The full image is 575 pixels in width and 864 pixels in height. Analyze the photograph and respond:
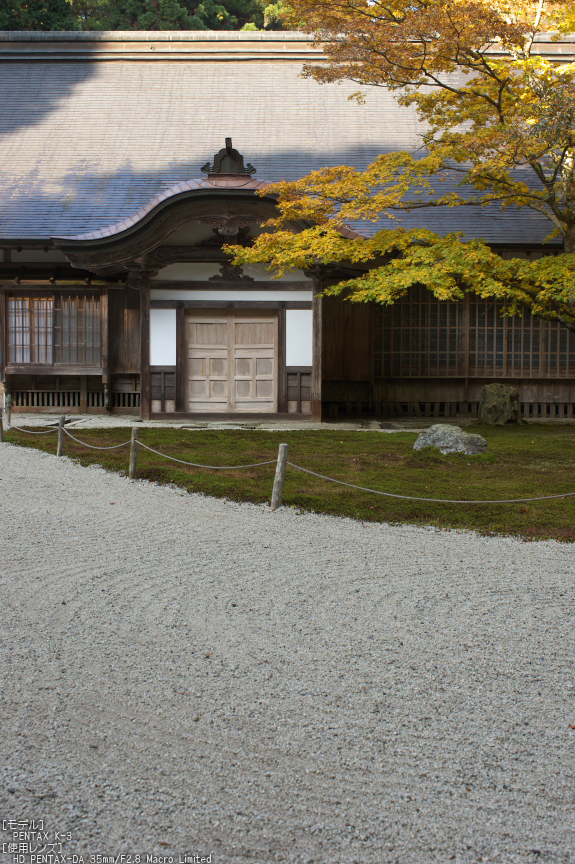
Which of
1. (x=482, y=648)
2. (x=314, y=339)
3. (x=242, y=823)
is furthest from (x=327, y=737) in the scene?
(x=314, y=339)

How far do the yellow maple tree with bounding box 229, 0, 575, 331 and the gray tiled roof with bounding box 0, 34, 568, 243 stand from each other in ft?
12.8

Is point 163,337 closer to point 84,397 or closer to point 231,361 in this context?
point 231,361

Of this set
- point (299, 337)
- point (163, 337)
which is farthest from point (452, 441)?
point (163, 337)

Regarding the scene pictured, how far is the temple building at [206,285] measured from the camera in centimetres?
1174

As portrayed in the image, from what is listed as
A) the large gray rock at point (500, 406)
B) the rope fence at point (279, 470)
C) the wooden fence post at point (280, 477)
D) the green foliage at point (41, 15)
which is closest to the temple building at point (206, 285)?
the large gray rock at point (500, 406)

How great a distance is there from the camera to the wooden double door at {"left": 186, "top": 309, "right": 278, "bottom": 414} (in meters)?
12.2

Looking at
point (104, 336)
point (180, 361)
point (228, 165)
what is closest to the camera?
point (228, 165)

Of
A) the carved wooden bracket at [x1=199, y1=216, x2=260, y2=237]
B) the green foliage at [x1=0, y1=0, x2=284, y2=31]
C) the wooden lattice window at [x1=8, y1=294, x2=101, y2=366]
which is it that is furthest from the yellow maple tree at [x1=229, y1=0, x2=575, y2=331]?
the green foliage at [x1=0, y1=0, x2=284, y2=31]

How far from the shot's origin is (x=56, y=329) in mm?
13047

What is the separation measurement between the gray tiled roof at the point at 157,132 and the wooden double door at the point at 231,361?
315 cm

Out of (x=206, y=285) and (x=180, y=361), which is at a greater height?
(x=206, y=285)

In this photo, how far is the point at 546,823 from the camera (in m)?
2.00

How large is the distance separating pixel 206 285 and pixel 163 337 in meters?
1.20

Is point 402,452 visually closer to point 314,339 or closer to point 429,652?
point 314,339
